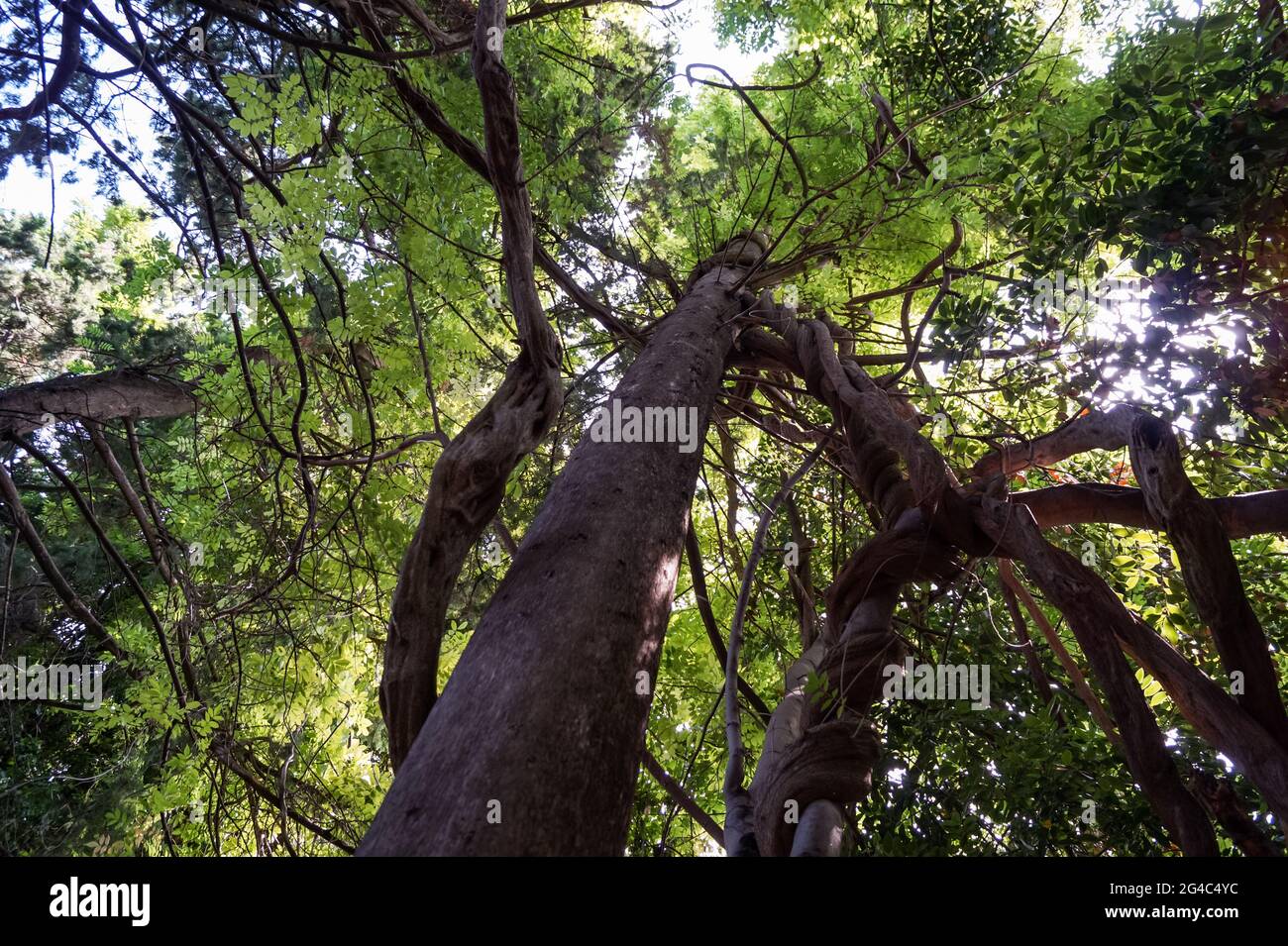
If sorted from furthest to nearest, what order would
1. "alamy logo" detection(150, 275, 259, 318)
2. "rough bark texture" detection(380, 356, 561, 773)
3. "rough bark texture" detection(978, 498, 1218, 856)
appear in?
"alamy logo" detection(150, 275, 259, 318) → "rough bark texture" detection(380, 356, 561, 773) → "rough bark texture" detection(978, 498, 1218, 856)

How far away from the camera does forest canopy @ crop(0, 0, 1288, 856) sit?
1.69 metres

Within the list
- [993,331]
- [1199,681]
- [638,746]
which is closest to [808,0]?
[993,331]

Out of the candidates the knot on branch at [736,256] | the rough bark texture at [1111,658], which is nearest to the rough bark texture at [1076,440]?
the rough bark texture at [1111,658]

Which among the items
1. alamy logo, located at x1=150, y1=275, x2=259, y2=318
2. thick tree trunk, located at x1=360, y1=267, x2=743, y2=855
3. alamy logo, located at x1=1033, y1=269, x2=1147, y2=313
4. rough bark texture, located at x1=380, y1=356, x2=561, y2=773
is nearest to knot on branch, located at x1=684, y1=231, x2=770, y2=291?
alamy logo, located at x1=1033, y1=269, x2=1147, y2=313

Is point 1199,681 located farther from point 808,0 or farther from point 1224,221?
point 808,0

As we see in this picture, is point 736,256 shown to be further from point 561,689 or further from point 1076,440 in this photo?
point 561,689

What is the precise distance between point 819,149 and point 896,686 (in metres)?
4.35

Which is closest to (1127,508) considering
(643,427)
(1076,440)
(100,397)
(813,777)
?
(1076,440)

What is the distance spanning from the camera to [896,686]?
8.71 ft

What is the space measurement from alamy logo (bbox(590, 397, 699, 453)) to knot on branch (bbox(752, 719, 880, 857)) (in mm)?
960
